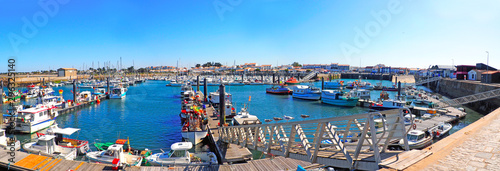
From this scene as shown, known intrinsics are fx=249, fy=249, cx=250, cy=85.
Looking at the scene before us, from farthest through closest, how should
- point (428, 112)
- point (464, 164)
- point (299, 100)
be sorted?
point (299, 100) → point (428, 112) → point (464, 164)

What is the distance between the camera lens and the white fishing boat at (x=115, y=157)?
13.0 metres

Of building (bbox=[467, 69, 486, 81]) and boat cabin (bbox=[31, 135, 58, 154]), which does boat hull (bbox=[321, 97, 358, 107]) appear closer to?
building (bbox=[467, 69, 486, 81])

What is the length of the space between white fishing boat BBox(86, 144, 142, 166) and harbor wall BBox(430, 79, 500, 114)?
34.2 m

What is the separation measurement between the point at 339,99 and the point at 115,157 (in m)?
31.5

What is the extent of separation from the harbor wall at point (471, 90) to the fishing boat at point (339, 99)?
13.7 meters

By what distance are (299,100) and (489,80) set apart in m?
28.7

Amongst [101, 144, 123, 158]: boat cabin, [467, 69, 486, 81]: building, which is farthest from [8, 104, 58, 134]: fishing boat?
[467, 69, 486, 81]: building

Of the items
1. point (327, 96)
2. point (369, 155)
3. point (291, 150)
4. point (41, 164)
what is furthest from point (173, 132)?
point (327, 96)

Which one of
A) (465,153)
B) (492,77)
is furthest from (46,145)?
(492,77)

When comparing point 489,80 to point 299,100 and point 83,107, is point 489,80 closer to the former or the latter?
point 299,100

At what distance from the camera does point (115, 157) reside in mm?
12938

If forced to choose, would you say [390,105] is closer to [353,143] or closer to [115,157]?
[353,143]

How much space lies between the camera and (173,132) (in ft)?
70.8

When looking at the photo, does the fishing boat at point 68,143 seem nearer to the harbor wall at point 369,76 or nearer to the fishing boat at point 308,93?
the fishing boat at point 308,93
